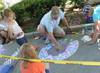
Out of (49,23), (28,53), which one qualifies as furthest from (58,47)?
(28,53)

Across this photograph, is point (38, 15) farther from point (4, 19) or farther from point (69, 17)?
point (4, 19)

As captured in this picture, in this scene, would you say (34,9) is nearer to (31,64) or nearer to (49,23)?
(49,23)

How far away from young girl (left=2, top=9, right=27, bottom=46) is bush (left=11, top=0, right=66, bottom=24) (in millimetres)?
1522

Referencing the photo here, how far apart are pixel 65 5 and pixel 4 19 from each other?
2187 millimetres

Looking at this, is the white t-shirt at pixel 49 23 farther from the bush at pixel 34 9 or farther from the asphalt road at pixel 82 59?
the bush at pixel 34 9

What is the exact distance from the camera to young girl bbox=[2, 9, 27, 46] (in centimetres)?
836

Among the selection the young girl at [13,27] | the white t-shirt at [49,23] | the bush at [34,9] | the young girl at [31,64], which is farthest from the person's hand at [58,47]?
the young girl at [31,64]

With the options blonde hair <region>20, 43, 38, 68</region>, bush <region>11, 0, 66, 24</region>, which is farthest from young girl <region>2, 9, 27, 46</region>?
blonde hair <region>20, 43, 38, 68</region>

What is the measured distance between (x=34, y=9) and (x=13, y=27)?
1.76 m

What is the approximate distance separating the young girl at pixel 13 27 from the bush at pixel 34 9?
1.52 meters

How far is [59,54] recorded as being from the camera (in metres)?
7.96

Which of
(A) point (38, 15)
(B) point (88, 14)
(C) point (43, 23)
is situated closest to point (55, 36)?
(C) point (43, 23)

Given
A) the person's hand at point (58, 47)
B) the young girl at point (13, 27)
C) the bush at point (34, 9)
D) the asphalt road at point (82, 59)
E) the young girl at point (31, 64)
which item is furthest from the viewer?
the bush at point (34, 9)

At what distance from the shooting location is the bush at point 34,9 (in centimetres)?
1007
